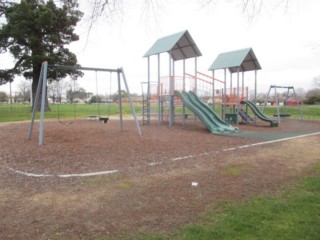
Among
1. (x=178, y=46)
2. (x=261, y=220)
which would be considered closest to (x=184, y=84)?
(x=178, y=46)

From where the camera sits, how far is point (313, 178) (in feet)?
19.3

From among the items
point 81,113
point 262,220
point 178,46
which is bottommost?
point 262,220

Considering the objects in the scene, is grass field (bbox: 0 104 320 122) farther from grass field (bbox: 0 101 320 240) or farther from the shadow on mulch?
grass field (bbox: 0 101 320 240)

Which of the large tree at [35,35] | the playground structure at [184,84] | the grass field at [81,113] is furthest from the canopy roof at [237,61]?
the large tree at [35,35]

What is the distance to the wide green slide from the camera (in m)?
13.4

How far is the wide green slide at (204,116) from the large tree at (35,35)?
13.1m

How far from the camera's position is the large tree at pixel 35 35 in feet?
82.5

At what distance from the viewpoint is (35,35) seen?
86.1 feet

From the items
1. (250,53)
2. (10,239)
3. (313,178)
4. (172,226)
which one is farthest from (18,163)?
(250,53)

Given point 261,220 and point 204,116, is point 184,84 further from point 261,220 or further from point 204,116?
point 261,220

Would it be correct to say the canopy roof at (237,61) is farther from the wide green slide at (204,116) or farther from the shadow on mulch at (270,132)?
the shadow on mulch at (270,132)

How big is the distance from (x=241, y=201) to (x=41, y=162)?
15.0ft

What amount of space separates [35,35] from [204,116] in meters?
18.2

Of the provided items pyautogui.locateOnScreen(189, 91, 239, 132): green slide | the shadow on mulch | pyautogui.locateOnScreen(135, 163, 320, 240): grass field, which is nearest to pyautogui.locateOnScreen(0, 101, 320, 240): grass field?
pyautogui.locateOnScreen(135, 163, 320, 240): grass field
